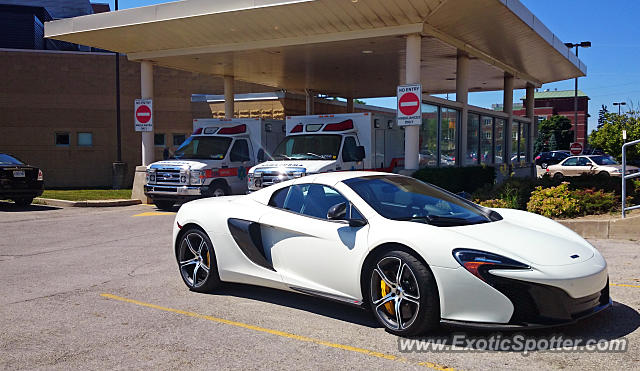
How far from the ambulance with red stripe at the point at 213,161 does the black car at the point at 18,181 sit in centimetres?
343

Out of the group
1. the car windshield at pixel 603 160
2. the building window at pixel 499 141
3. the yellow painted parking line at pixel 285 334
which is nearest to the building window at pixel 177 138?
the building window at pixel 499 141

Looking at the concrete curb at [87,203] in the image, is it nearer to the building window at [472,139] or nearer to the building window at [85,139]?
the building window at [85,139]

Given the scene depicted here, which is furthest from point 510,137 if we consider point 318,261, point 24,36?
point 24,36

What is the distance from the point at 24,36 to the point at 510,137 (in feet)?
81.5

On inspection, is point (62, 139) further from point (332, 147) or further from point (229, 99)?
point (332, 147)

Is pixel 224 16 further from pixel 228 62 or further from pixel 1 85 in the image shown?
pixel 1 85

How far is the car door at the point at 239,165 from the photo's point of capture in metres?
16.8

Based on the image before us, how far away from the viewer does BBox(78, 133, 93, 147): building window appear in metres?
27.4

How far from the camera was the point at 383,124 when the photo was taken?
51.7ft

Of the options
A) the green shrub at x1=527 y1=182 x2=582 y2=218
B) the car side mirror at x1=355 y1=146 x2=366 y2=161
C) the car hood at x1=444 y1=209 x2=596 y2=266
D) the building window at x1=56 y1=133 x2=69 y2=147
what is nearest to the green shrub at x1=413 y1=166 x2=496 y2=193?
the car side mirror at x1=355 y1=146 x2=366 y2=161

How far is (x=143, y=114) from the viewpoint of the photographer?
19625 millimetres

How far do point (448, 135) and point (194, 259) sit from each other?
43.4ft

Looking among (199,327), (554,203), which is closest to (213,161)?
(554,203)

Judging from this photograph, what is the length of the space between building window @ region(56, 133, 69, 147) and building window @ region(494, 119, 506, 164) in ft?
61.3
